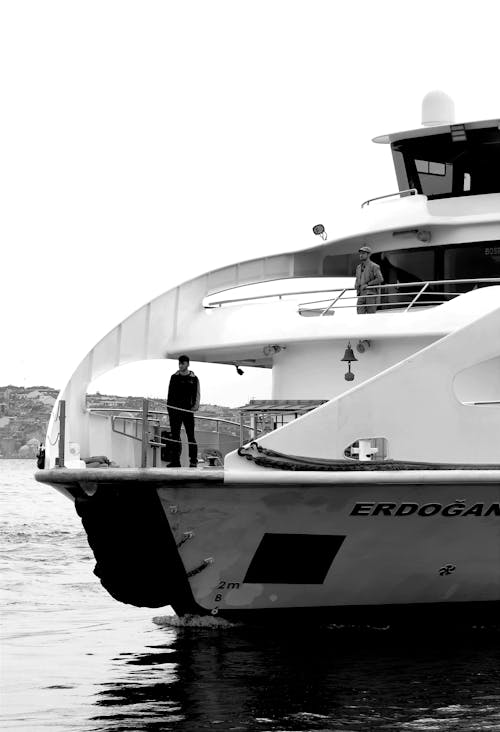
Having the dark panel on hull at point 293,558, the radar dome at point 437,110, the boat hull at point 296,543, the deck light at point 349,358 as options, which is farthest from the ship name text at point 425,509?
the radar dome at point 437,110

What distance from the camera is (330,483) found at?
12547mm

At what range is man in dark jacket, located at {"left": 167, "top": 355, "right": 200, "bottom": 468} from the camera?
547 inches

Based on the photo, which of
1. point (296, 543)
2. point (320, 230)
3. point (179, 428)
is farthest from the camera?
point (320, 230)

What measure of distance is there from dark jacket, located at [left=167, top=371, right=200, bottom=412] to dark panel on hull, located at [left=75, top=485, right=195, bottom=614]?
155 centimetres

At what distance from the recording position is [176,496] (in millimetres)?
12852

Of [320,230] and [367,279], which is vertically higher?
[320,230]

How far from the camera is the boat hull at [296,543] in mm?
12805

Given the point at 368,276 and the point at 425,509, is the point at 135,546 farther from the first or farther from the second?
the point at 368,276

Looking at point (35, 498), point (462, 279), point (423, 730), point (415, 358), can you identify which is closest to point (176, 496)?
point (415, 358)

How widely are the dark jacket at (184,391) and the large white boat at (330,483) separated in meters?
0.42

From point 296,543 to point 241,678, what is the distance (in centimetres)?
157

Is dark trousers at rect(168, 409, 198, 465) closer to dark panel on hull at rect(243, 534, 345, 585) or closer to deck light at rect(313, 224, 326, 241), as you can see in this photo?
dark panel on hull at rect(243, 534, 345, 585)

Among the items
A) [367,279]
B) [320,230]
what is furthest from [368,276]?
[320,230]

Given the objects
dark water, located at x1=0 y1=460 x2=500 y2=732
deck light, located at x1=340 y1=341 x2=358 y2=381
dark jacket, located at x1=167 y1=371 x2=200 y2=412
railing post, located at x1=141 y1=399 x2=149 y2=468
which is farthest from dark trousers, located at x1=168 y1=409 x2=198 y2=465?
dark water, located at x1=0 y1=460 x2=500 y2=732
